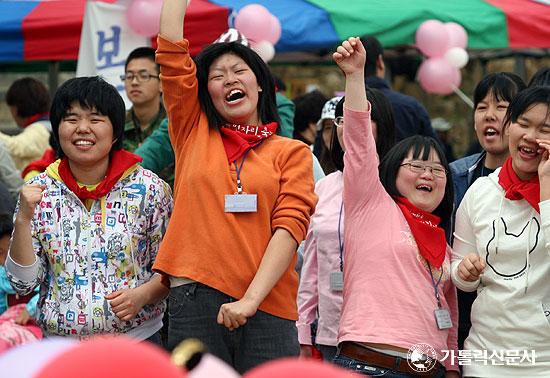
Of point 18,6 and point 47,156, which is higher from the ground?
point 18,6

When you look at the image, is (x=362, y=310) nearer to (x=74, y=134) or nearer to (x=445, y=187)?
(x=445, y=187)

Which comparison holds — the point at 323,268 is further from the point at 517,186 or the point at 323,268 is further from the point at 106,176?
the point at 106,176

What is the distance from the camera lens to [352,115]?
12.5ft

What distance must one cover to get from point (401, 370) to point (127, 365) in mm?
2455

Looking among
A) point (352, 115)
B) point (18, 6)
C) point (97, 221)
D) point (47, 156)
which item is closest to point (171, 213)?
point (97, 221)

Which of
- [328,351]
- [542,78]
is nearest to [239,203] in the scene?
[328,351]

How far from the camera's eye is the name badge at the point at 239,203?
11.5ft

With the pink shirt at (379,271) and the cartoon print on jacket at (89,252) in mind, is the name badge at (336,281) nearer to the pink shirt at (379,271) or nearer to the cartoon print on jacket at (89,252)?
the pink shirt at (379,271)

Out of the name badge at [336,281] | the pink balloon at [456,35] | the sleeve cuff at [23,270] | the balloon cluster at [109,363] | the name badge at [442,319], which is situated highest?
the pink balloon at [456,35]

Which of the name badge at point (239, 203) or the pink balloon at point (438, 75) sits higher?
the pink balloon at point (438, 75)

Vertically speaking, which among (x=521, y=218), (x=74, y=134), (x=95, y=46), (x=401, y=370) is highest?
(x=95, y=46)

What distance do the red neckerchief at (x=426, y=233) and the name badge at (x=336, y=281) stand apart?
451mm

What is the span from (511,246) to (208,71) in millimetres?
1259

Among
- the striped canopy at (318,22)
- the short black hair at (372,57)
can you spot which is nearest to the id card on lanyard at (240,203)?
the short black hair at (372,57)
